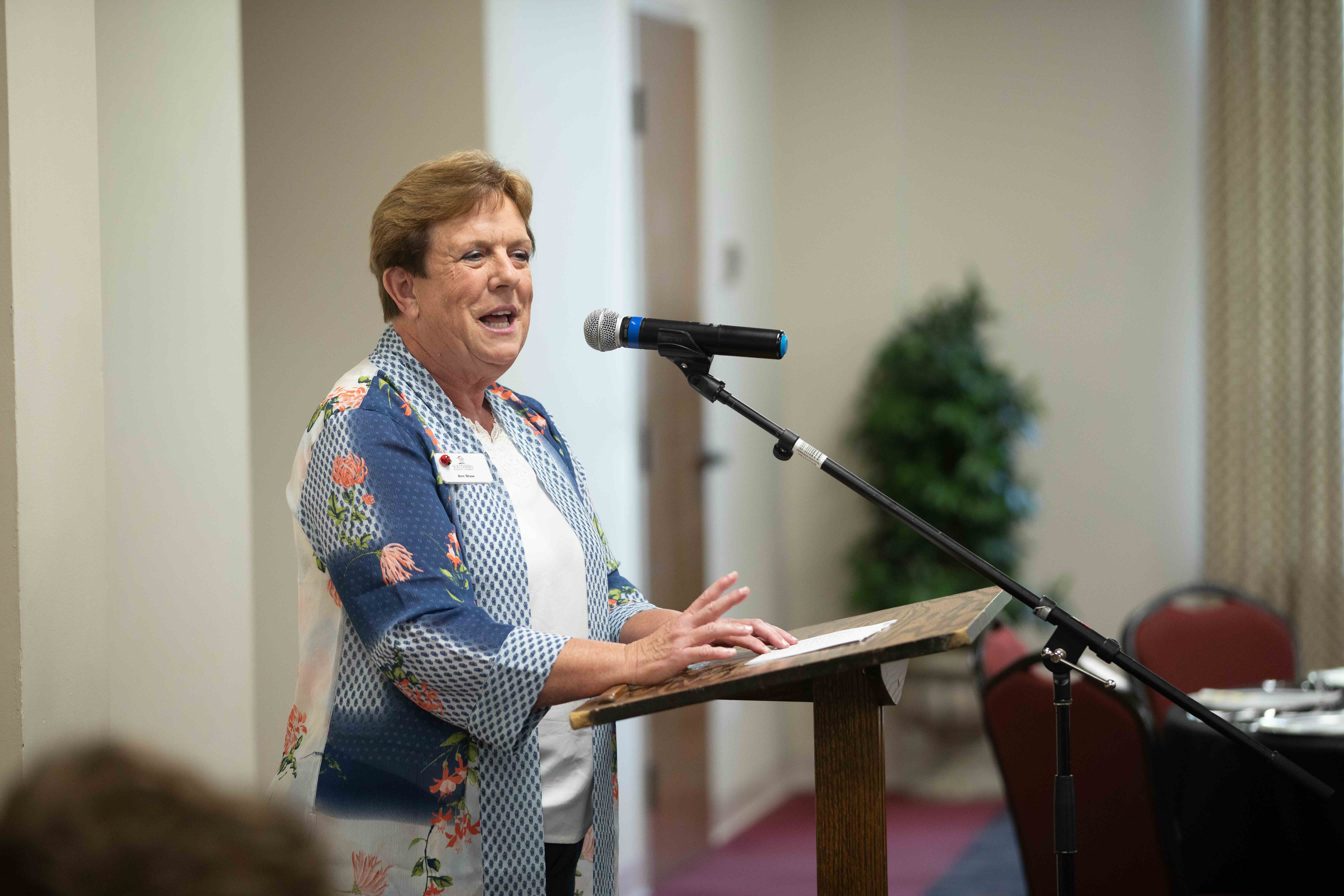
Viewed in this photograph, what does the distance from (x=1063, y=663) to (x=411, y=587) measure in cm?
79

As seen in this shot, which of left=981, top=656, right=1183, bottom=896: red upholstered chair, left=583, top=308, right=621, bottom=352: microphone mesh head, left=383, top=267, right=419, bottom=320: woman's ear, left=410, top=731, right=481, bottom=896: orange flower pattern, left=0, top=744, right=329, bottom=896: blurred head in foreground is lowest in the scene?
left=981, top=656, right=1183, bottom=896: red upholstered chair

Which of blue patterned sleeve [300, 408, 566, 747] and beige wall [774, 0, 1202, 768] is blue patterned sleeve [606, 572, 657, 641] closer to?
blue patterned sleeve [300, 408, 566, 747]

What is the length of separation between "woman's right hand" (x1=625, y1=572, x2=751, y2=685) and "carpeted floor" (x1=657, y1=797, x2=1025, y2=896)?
2.40 m

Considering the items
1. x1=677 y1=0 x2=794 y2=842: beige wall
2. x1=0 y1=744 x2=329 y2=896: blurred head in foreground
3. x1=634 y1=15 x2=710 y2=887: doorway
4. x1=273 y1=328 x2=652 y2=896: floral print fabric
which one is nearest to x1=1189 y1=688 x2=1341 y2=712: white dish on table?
x1=273 y1=328 x2=652 y2=896: floral print fabric

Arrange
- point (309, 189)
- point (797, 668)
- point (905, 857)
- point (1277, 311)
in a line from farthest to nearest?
1. point (1277, 311)
2. point (905, 857)
3. point (309, 189)
4. point (797, 668)

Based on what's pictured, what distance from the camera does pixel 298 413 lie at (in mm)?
3107

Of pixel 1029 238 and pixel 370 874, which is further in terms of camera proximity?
pixel 1029 238

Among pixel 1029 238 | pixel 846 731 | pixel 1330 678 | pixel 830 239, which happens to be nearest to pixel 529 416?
pixel 846 731

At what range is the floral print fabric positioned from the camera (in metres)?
1.36

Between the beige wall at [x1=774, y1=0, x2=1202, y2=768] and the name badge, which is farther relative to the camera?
the beige wall at [x1=774, y1=0, x2=1202, y2=768]

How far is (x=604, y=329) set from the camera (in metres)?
1.65

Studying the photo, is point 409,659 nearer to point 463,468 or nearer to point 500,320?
point 463,468

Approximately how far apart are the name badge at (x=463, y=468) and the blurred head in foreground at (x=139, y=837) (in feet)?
3.22

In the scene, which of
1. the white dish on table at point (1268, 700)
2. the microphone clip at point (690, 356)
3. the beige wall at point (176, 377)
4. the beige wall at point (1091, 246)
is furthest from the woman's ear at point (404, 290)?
the beige wall at point (1091, 246)
